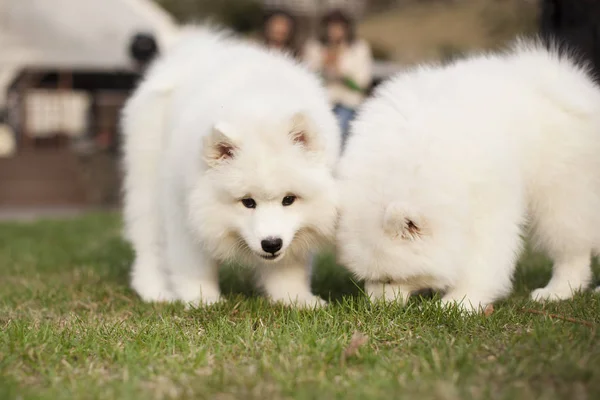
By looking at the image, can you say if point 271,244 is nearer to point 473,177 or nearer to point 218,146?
point 218,146

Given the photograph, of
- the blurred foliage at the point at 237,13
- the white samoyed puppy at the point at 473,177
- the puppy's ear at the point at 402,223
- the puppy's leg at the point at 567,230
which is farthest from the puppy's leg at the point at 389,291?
the blurred foliage at the point at 237,13

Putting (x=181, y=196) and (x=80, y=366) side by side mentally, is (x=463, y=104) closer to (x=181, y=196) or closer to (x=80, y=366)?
(x=181, y=196)

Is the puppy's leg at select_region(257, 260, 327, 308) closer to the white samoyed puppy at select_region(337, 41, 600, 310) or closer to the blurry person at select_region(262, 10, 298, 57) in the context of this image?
the white samoyed puppy at select_region(337, 41, 600, 310)

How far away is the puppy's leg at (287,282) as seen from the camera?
4.05m

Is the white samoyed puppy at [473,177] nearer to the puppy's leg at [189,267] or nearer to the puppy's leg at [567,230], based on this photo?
the puppy's leg at [567,230]

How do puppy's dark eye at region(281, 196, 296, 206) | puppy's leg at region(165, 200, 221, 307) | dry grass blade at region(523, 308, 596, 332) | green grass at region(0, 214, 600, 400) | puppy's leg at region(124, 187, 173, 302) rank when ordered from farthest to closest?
puppy's leg at region(124, 187, 173, 302) < puppy's leg at region(165, 200, 221, 307) < puppy's dark eye at region(281, 196, 296, 206) < dry grass blade at region(523, 308, 596, 332) < green grass at region(0, 214, 600, 400)

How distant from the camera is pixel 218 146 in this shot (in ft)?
11.8

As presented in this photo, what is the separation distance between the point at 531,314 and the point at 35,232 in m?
7.10

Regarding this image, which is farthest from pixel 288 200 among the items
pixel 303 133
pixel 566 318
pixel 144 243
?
pixel 144 243

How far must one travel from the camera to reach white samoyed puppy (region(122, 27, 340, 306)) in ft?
11.7

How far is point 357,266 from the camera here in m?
3.59

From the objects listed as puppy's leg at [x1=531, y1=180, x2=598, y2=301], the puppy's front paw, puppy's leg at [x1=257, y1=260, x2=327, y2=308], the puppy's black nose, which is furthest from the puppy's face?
puppy's leg at [x1=531, y1=180, x2=598, y2=301]

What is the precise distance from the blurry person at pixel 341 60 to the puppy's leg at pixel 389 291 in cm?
288

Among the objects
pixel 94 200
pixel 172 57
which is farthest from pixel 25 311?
pixel 94 200
